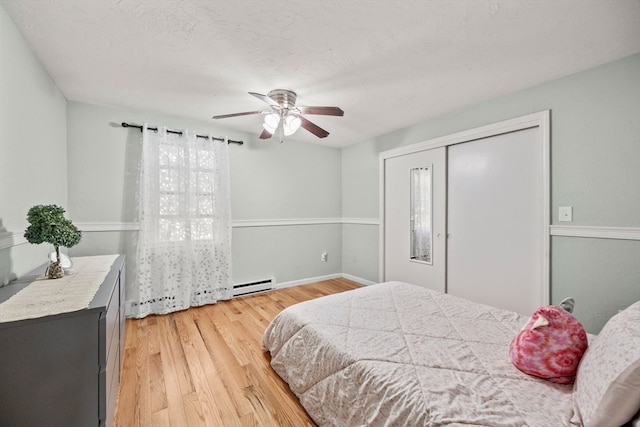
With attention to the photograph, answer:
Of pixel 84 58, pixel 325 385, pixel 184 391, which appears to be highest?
pixel 84 58

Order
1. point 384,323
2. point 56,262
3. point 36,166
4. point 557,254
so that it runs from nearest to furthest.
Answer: point 56,262, point 384,323, point 36,166, point 557,254

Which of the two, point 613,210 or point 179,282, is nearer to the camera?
point 613,210

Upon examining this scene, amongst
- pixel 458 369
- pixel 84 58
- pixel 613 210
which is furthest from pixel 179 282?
pixel 613 210

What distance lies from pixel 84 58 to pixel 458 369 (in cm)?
305

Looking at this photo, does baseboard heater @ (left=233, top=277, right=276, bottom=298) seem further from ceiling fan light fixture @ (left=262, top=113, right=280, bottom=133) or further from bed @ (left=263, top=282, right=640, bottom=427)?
ceiling fan light fixture @ (left=262, top=113, right=280, bottom=133)

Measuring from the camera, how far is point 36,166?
1800 millimetres

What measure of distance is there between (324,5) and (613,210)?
2489mm

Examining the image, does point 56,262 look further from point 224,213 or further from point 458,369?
point 458,369

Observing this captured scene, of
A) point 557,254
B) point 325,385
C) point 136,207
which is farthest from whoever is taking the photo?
point 136,207

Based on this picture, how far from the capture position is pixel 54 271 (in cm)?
147

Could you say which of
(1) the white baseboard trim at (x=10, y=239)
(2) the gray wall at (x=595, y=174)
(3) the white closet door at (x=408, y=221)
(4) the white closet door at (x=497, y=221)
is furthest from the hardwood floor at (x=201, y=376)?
(2) the gray wall at (x=595, y=174)

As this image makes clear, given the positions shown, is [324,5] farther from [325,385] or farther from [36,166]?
[36,166]

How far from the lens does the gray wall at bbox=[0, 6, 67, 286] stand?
1382mm

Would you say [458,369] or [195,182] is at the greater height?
[195,182]
